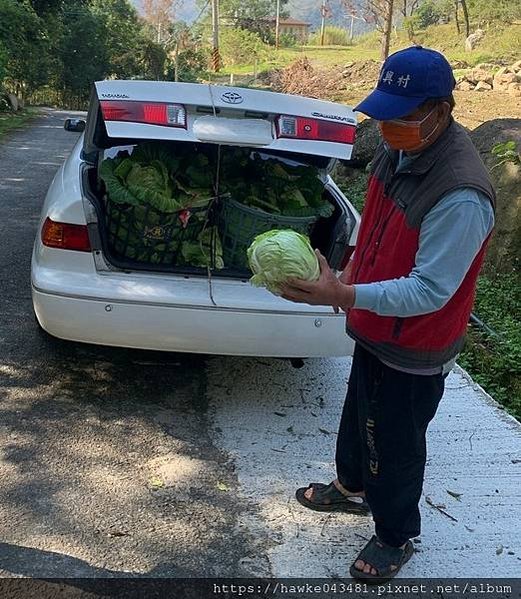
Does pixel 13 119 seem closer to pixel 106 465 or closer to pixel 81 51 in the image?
pixel 81 51

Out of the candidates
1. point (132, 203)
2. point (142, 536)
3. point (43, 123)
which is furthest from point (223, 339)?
point (43, 123)

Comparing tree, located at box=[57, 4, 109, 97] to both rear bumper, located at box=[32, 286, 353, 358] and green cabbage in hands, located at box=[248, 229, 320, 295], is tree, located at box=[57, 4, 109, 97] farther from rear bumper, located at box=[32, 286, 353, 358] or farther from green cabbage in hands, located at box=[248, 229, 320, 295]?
green cabbage in hands, located at box=[248, 229, 320, 295]

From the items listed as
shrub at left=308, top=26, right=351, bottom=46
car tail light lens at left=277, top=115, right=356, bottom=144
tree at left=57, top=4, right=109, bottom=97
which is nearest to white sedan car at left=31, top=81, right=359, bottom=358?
car tail light lens at left=277, top=115, right=356, bottom=144

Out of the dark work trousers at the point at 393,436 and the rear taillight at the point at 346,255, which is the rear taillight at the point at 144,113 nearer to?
the rear taillight at the point at 346,255

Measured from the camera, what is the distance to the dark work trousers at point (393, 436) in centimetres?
258

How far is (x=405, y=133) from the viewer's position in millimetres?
2303

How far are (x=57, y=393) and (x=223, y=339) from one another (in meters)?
1.04

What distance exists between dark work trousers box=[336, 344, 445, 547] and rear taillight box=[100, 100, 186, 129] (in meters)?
1.54

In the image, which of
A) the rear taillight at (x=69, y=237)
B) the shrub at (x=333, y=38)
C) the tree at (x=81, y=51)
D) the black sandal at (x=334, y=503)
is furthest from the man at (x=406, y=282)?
the shrub at (x=333, y=38)

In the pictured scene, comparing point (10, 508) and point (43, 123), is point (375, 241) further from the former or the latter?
point (43, 123)

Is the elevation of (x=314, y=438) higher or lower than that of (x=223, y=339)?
lower

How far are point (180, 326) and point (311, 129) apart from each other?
48.1 inches

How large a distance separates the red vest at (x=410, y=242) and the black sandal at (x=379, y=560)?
0.84 metres

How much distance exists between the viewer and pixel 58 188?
408 cm
